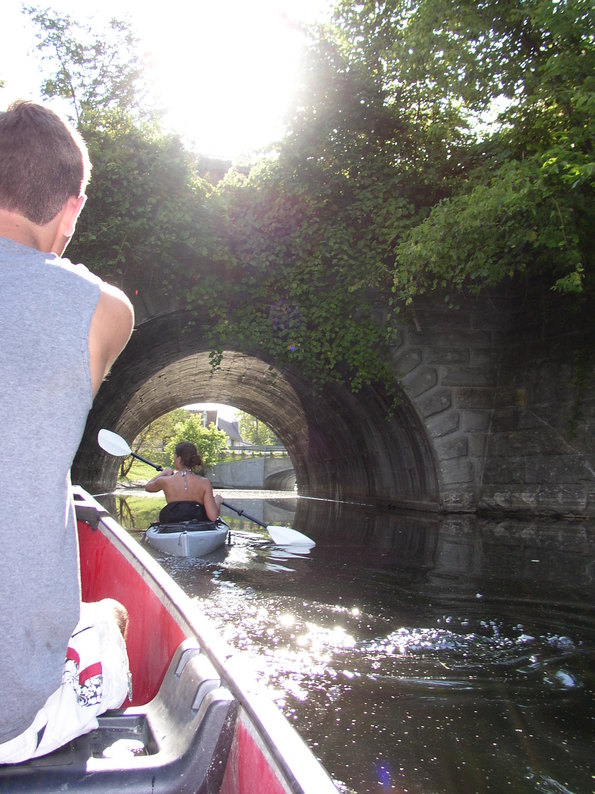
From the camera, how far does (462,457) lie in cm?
1088

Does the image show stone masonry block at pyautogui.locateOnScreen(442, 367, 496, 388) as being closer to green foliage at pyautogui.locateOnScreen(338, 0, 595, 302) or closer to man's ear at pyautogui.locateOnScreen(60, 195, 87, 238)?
green foliage at pyautogui.locateOnScreen(338, 0, 595, 302)

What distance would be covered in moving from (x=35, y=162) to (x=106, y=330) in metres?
0.34

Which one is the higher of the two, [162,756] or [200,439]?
[200,439]

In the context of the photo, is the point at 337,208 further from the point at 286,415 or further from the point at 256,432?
the point at 256,432

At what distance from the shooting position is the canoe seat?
130 centimetres

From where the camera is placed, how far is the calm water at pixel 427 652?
266 centimetres

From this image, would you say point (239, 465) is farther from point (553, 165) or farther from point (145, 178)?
point (553, 165)

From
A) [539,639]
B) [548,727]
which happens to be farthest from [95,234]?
[548,727]

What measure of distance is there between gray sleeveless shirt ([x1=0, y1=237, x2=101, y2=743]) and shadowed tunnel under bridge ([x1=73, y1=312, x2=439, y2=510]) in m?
8.83

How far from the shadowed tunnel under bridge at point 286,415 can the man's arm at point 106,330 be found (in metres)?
8.72

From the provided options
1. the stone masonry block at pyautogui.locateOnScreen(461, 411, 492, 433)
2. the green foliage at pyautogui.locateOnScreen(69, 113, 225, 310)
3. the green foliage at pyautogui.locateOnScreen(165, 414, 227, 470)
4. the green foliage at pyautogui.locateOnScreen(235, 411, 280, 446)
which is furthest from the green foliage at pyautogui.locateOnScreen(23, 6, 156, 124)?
the green foliage at pyautogui.locateOnScreen(235, 411, 280, 446)

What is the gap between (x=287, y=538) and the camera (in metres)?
8.58

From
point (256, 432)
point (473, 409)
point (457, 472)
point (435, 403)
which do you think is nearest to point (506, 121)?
point (435, 403)

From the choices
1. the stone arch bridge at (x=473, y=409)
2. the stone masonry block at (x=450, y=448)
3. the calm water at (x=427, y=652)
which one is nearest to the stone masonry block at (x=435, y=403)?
the stone arch bridge at (x=473, y=409)
